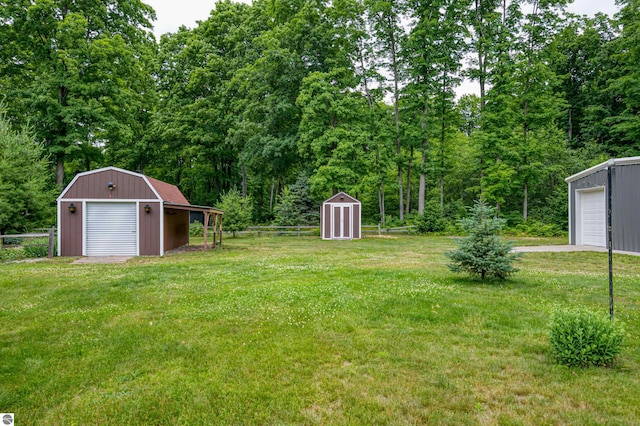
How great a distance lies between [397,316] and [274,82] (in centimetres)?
2416

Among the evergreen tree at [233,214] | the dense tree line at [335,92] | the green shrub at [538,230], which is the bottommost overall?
the green shrub at [538,230]

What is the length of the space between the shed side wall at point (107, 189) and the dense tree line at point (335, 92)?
10419 millimetres

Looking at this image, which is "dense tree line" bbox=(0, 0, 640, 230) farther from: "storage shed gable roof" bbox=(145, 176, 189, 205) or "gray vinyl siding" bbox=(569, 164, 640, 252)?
"gray vinyl siding" bbox=(569, 164, 640, 252)

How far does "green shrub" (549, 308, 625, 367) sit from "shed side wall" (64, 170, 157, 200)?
1311cm

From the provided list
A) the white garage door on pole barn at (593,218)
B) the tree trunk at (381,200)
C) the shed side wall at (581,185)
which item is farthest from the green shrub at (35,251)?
the white garage door on pole barn at (593,218)

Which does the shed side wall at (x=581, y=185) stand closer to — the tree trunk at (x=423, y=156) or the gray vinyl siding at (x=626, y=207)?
the gray vinyl siding at (x=626, y=207)

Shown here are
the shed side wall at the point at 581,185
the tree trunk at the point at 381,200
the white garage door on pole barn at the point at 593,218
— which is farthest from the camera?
the tree trunk at the point at 381,200

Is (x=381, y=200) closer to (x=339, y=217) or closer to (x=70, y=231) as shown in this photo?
(x=339, y=217)

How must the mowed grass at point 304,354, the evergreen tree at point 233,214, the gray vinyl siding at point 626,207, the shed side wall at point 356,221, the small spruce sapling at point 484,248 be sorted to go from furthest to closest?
the shed side wall at point 356,221, the evergreen tree at point 233,214, the gray vinyl siding at point 626,207, the small spruce sapling at point 484,248, the mowed grass at point 304,354

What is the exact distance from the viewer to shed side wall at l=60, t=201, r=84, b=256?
1277cm

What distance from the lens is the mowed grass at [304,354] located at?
2.84 metres

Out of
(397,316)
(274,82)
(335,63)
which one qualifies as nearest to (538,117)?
(335,63)

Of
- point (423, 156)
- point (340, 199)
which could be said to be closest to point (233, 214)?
point (340, 199)

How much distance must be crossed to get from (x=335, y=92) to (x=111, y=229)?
1669 cm
